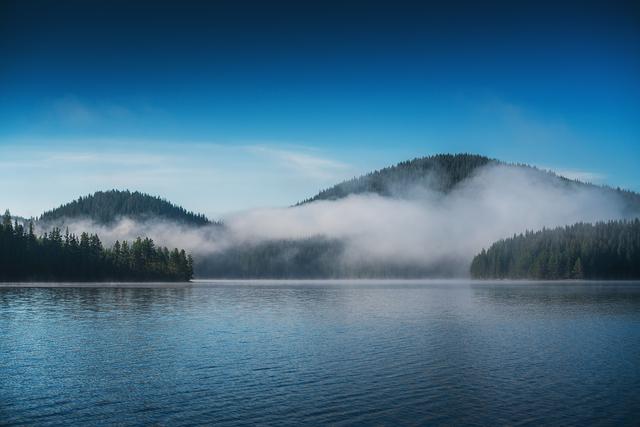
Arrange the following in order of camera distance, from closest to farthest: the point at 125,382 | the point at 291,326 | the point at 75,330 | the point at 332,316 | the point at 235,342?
the point at 125,382
the point at 235,342
the point at 75,330
the point at 291,326
the point at 332,316

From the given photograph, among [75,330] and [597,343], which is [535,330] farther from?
[75,330]

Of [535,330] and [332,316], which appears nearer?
[535,330]

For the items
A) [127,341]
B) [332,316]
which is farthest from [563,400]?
[332,316]

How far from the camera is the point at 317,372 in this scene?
41719 millimetres

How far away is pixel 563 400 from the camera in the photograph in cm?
3416

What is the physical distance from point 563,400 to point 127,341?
1663 inches

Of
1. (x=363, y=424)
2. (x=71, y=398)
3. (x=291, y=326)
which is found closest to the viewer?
(x=363, y=424)

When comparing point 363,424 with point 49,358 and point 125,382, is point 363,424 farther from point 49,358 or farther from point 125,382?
point 49,358

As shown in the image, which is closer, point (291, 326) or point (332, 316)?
point (291, 326)

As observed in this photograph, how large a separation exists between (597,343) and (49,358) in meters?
53.8

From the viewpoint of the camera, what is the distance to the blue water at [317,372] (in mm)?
30922

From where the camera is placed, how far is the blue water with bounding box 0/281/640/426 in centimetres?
3092

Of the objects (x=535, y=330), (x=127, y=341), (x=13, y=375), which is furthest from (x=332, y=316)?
(x=13, y=375)

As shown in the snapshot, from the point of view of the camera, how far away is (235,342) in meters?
56.3
